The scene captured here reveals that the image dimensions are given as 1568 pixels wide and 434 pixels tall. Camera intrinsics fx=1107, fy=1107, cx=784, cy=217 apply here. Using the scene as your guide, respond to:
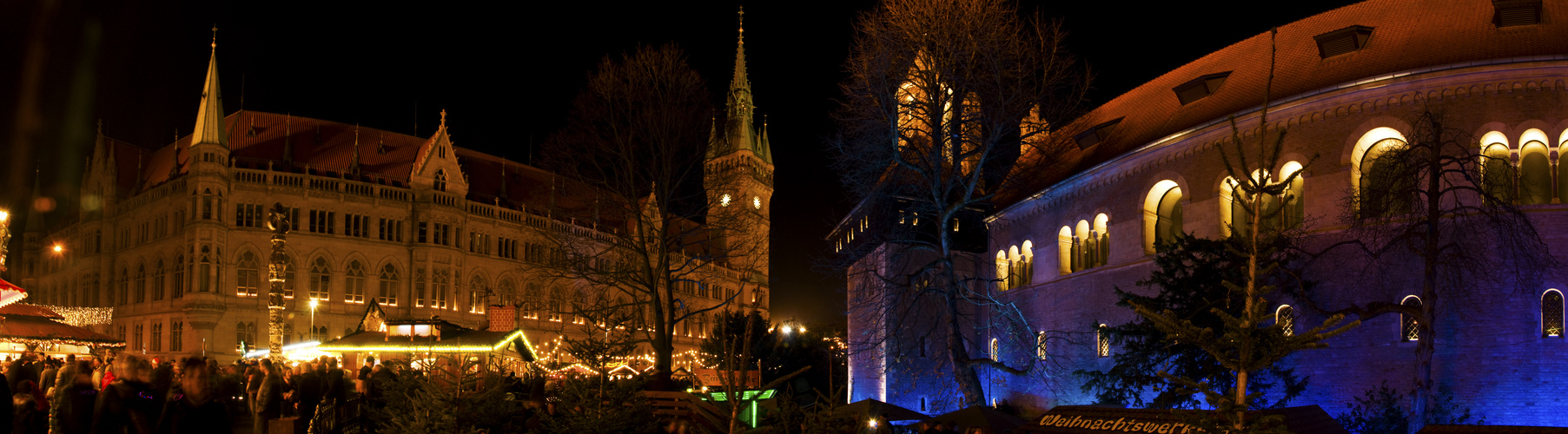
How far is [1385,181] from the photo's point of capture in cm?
2191

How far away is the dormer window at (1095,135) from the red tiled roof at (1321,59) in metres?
0.23

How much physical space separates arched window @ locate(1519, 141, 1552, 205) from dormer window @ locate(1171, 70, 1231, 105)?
7259mm

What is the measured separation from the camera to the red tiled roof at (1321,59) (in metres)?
22.1

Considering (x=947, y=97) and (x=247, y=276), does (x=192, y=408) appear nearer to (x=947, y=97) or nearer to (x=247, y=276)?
(x=947, y=97)

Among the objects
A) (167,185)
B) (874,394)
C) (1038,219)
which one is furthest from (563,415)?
(167,185)

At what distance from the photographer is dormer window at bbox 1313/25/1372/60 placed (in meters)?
24.6

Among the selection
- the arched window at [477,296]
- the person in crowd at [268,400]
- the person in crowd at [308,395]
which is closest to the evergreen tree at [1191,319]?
the person in crowd at [308,395]

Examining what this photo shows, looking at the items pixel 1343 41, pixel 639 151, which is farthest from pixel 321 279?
pixel 1343 41

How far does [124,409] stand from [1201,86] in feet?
83.6

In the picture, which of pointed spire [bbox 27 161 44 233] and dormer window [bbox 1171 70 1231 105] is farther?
pointed spire [bbox 27 161 44 233]

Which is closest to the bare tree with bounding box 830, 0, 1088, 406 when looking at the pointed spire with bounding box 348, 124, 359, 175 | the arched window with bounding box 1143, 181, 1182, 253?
the arched window with bounding box 1143, 181, 1182, 253

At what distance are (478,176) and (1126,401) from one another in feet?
176

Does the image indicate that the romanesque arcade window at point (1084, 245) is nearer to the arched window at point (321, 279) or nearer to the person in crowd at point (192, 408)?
the person in crowd at point (192, 408)

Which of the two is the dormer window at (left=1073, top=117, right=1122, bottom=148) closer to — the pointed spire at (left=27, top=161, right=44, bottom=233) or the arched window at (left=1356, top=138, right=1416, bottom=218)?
the arched window at (left=1356, top=138, right=1416, bottom=218)
